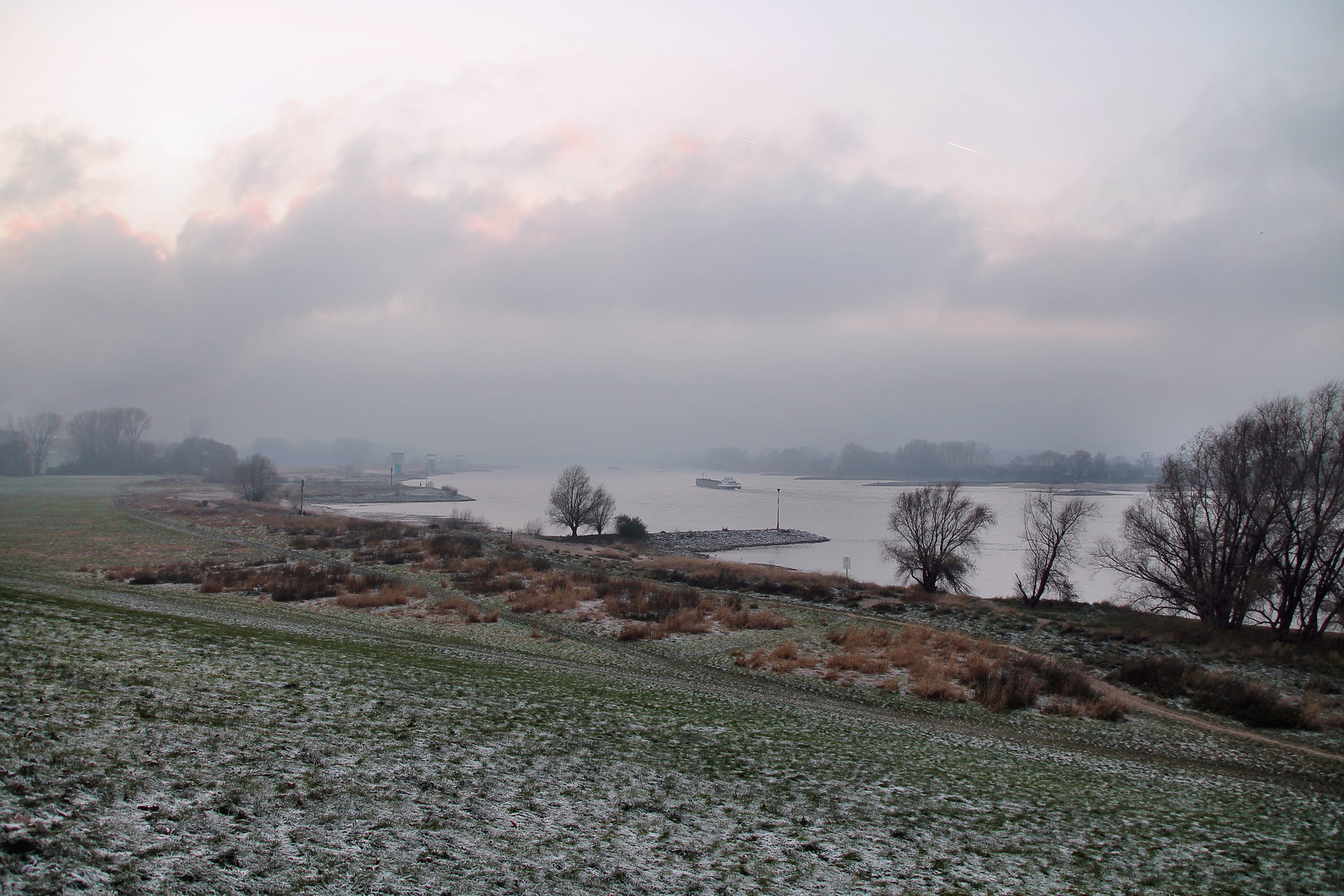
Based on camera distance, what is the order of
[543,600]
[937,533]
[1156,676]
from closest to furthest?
[1156,676] → [543,600] → [937,533]

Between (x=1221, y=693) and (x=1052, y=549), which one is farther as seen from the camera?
(x=1052, y=549)

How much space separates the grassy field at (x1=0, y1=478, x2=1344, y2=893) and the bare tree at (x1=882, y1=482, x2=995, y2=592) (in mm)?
23257

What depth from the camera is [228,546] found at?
32.4m

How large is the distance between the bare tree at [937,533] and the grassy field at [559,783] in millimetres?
23257

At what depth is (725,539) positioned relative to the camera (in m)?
65.8

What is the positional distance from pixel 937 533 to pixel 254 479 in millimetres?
74703

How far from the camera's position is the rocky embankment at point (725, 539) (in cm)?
6006

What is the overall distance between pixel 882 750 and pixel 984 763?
1369mm

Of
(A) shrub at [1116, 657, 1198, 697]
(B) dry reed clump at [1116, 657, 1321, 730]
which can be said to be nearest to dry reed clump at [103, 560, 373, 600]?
(A) shrub at [1116, 657, 1198, 697]

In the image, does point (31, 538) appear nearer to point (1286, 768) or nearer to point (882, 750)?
point (882, 750)

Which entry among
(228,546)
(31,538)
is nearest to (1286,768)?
(228,546)

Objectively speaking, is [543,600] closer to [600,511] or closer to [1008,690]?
[1008,690]

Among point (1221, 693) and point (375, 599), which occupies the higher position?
point (375, 599)

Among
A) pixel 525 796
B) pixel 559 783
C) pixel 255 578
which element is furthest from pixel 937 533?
pixel 525 796
